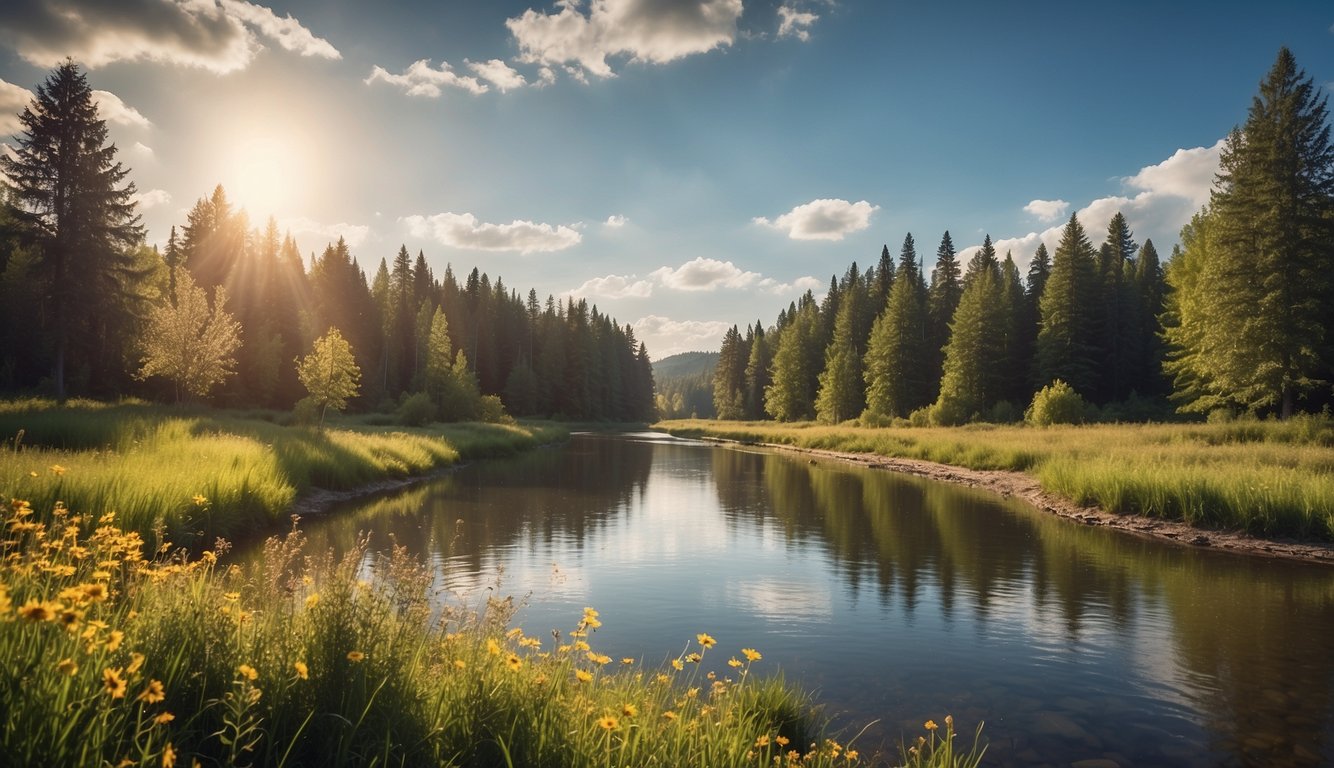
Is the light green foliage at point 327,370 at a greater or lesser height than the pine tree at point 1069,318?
lesser

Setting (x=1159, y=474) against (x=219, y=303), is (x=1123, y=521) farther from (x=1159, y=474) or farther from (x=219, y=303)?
(x=219, y=303)

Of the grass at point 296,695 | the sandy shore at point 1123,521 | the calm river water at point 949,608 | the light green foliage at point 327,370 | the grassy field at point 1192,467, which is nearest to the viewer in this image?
the grass at point 296,695

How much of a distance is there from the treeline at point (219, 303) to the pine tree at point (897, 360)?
126 ft

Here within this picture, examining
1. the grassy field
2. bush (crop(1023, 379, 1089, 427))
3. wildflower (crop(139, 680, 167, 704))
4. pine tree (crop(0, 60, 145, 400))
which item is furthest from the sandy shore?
pine tree (crop(0, 60, 145, 400))

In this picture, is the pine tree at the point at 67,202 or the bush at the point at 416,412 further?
the bush at the point at 416,412

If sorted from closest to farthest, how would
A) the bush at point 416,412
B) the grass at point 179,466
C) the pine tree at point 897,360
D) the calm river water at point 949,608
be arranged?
the calm river water at point 949,608 → the grass at point 179,466 → the bush at point 416,412 → the pine tree at point 897,360

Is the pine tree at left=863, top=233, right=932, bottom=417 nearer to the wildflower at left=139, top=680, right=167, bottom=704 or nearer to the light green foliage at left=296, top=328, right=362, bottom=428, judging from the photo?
the light green foliage at left=296, top=328, right=362, bottom=428

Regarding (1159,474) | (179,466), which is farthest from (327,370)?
(1159,474)

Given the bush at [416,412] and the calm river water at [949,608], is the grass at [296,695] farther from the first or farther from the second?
the bush at [416,412]

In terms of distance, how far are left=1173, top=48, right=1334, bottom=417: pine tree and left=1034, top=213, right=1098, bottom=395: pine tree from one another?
75.2 feet

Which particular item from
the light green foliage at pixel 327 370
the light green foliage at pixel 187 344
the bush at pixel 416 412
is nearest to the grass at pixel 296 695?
the light green foliage at pixel 187 344

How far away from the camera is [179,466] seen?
50.4ft

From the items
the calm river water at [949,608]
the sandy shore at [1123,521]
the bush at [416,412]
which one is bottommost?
the calm river water at [949,608]

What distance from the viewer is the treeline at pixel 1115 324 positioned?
3334 cm
